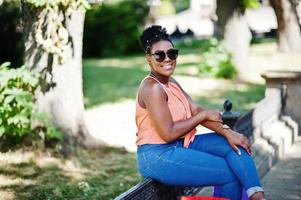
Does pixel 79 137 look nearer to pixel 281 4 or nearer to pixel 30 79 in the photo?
pixel 30 79

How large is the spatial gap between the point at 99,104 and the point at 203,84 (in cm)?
311

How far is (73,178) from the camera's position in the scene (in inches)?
217

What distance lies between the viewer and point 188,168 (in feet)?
11.6

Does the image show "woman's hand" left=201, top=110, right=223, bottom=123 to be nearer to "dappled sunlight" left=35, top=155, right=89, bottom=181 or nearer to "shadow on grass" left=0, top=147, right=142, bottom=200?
"shadow on grass" left=0, top=147, right=142, bottom=200

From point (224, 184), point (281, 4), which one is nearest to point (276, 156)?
point (224, 184)

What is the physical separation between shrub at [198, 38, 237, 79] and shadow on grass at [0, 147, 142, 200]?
24.1ft

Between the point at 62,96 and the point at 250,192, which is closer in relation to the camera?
the point at 250,192

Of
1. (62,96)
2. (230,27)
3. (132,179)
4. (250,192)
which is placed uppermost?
(230,27)

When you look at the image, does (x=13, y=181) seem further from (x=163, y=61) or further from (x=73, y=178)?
(x=163, y=61)

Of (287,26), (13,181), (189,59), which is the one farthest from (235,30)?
(13,181)

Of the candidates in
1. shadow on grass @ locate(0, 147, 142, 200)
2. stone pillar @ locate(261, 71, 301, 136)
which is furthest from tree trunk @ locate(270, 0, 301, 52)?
shadow on grass @ locate(0, 147, 142, 200)

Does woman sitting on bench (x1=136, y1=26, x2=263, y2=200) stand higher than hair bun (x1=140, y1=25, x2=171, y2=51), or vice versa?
hair bun (x1=140, y1=25, x2=171, y2=51)

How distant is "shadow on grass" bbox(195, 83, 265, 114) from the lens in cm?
973

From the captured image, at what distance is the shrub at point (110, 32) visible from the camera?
23594 millimetres
